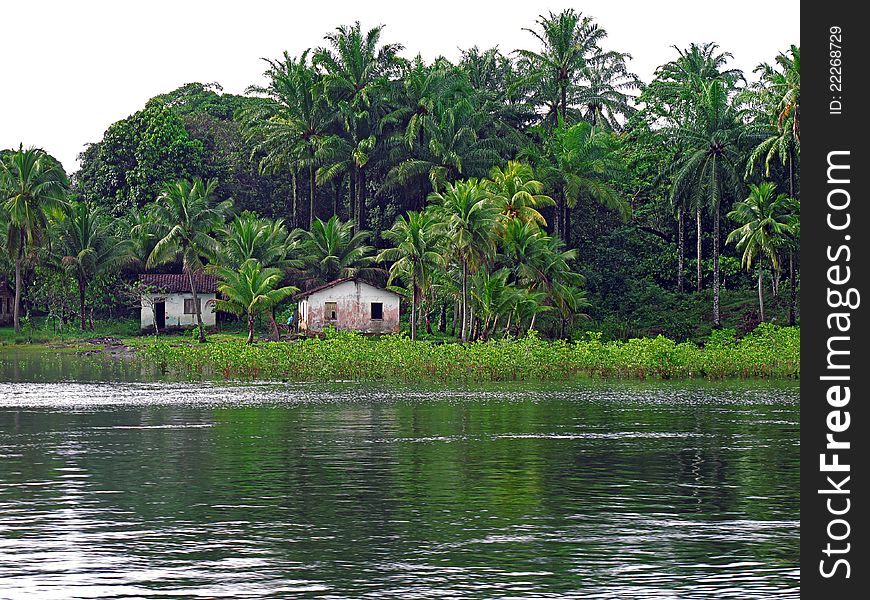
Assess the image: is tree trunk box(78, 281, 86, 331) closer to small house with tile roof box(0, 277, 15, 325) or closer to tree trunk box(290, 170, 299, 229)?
small house with tile roof box(0, 277, 15, 325)

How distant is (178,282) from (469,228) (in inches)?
1057

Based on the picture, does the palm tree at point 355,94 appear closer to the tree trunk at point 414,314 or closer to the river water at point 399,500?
the tree trunk at point 414,314

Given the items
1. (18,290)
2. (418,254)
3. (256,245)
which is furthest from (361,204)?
(18,290)

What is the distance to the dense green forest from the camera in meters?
71.2

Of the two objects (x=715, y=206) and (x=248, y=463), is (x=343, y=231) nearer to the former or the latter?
(x=715, y=206)

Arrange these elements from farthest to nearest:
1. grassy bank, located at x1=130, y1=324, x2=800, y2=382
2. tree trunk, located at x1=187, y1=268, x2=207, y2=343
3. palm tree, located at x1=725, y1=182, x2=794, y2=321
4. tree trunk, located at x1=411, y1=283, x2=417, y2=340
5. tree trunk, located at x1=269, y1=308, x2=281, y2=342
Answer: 1. tree trunk, located at x1=187, y1=268, x2=207, y2=343
2. tree trunk, located at x1=269, y1=308, x2=281, y2=342
3. tree trunk, located at x1=411, y1=283, x2=417, y2=340
4. palm tree, located at x1=725, y1=182, x2=794, y2=321
5. grassy bank, located at x1=130, y1=324, x2=800, y2=382

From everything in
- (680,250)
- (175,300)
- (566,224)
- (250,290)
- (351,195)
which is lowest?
(175,300)

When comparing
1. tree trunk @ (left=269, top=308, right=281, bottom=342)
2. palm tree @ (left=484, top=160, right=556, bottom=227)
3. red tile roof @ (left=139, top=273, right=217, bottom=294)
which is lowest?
tree trunk @ (left=269, top=308, right=281, bottom=342)

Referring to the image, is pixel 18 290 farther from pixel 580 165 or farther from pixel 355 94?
pixel 580 165

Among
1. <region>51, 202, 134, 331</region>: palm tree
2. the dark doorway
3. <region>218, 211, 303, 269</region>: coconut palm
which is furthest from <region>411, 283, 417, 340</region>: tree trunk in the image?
<region>51, 202, 134, 331</region>: palm tree

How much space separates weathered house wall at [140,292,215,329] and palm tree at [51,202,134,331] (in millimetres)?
3723

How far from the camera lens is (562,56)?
3344 inches

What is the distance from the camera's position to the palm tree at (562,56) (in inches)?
3332

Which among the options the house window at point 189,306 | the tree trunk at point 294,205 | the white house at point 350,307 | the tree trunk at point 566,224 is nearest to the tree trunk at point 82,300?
the house window at point 189,306
